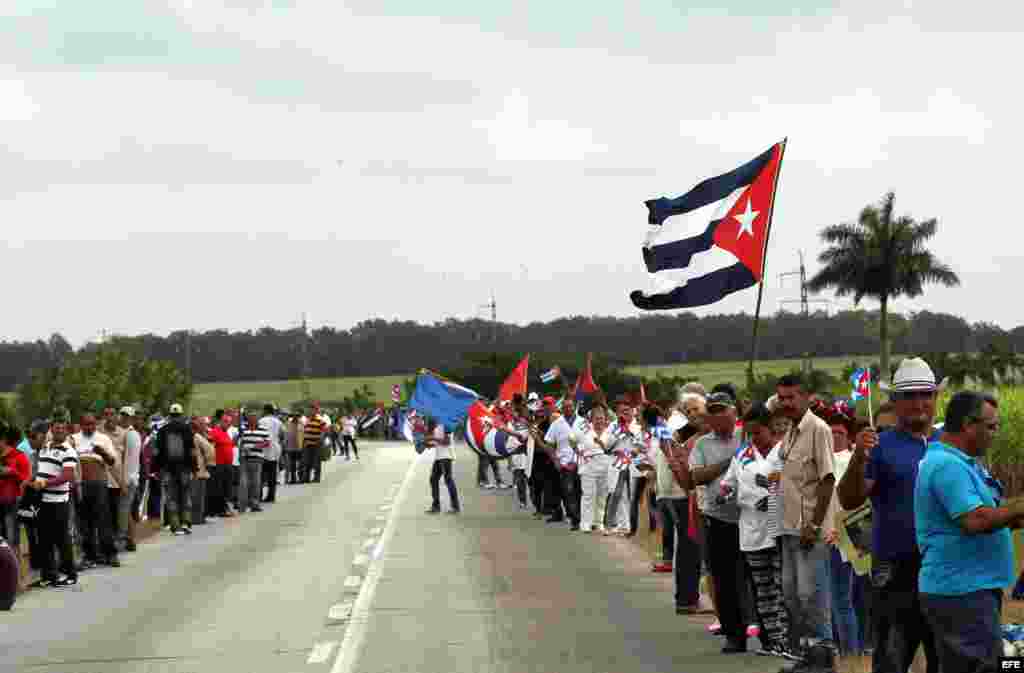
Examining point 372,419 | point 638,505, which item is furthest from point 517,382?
point 372,419

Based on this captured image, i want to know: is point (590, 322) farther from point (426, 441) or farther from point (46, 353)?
point (426, 441)

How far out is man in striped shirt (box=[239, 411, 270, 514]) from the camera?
3269 cm

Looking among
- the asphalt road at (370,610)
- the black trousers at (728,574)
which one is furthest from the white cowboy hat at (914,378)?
the black trousers at (728,574)

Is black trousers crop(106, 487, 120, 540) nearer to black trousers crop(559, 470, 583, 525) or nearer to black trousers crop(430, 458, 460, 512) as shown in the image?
black trousers crop(559, 470, 583, 525)

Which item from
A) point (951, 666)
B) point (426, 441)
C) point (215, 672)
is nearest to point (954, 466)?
point (951, 666)

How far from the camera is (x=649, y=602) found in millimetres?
15875

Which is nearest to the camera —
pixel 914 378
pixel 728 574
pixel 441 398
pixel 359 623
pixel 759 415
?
pixel 914 378

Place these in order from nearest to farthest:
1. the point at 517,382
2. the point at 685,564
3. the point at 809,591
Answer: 1. the point at 809,591
2. the point at 685,564
3. the point at 517,382

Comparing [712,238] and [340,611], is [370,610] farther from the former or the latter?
[712,238]

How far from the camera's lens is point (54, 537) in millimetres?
18766

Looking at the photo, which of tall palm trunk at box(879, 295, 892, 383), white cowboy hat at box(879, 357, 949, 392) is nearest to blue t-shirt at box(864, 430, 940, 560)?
white cowboy hat at box(879, 357, 949, 392)

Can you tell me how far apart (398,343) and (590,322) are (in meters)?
25.1

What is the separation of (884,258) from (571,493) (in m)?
63.2

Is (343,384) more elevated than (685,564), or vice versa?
(343,384)
